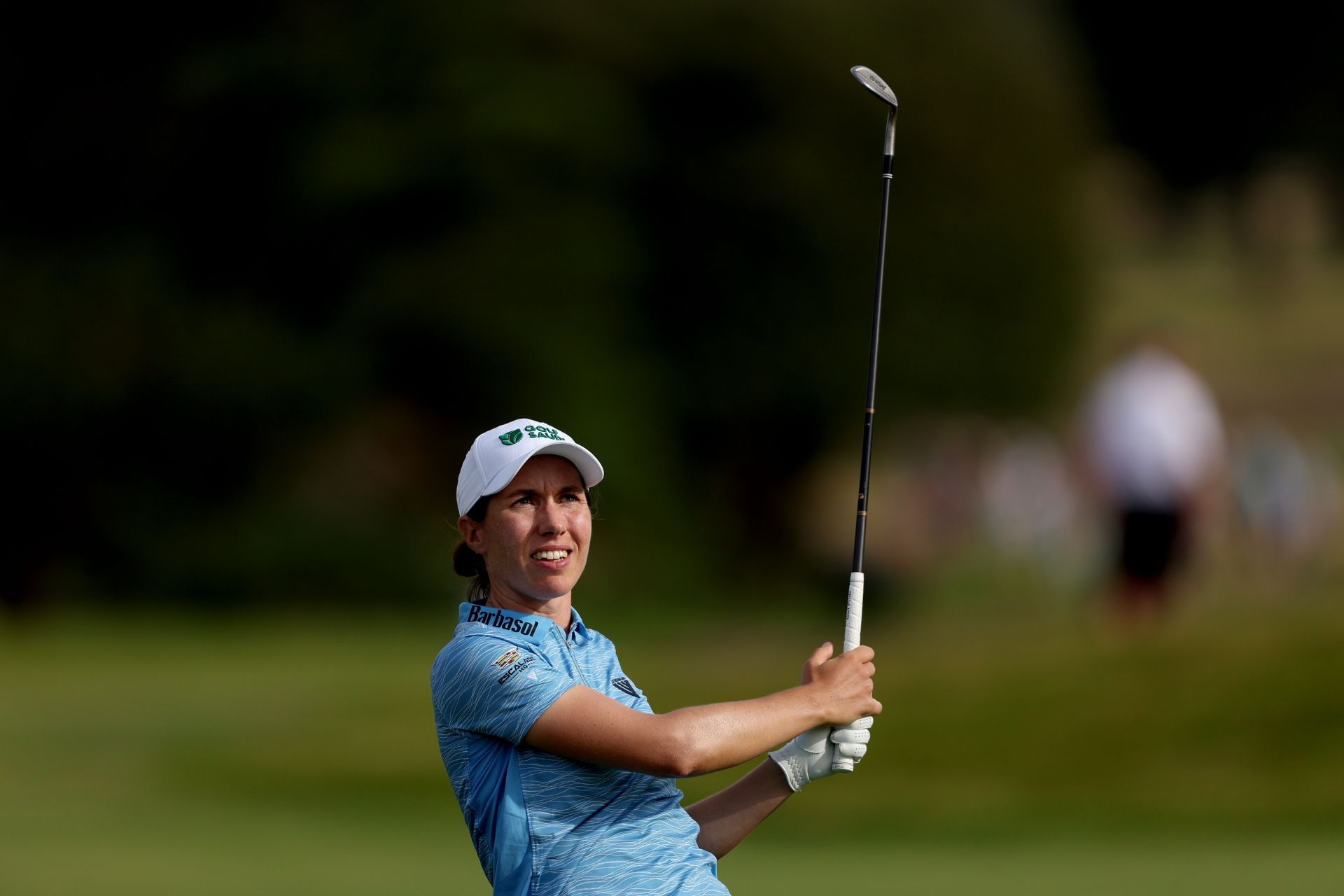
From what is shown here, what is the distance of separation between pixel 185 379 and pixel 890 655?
48.1 feet

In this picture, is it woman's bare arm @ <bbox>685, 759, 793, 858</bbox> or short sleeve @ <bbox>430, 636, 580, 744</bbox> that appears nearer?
short sleeve @ <bbox>430, 636, 580, 744</bbox>

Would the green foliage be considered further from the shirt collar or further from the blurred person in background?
the shirt collar

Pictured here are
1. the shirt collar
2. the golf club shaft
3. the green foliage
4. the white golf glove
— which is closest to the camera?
the shirt collar

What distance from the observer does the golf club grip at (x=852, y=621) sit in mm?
4145

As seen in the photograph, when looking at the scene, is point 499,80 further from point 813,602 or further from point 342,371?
point 813,602

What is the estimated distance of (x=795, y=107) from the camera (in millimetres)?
28406

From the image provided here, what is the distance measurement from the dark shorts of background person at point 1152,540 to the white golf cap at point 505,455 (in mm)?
9879

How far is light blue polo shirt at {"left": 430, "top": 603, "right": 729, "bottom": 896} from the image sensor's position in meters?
3.82

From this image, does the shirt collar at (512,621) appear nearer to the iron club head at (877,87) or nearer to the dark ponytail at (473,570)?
the dark ponytail at (473,570)

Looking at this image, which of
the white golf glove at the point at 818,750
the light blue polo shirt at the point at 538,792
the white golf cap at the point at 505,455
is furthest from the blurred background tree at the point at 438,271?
the light blue polo shirt at the point at 538,792

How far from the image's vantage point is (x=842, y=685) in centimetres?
403

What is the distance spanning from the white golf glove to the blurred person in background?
9.50 m

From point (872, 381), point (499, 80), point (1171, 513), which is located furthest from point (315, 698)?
point (872, 381)

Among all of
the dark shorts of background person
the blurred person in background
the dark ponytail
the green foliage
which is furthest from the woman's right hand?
the green foliage
